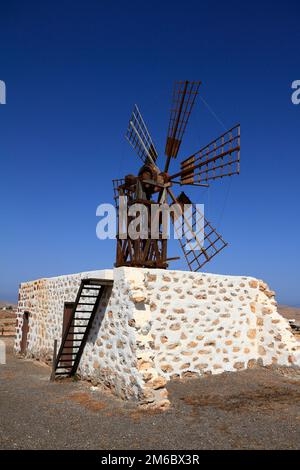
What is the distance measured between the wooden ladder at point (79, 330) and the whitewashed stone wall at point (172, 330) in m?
0.22

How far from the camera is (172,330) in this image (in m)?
9.17

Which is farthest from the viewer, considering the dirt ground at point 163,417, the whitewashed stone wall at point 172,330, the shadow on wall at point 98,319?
the shadow on wall at point 98,319

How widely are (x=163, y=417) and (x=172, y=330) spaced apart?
295 cm

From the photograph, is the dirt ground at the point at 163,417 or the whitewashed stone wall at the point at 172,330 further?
the whitewashed stone wall at the point at 172,330

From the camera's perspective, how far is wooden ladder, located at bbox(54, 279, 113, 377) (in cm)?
941

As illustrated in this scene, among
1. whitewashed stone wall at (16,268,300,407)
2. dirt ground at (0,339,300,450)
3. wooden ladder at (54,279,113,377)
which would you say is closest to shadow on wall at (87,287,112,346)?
whitewashed stone wall at (16,268,300,407)

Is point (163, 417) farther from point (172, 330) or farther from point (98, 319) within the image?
point (98, 319)

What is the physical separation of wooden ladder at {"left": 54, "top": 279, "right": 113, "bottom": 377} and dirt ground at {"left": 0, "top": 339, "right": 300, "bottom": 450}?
63 centimetres

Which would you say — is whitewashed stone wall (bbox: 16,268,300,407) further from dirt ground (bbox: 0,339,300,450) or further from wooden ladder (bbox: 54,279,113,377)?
dirt ground (bbox: 0,339,300,450)

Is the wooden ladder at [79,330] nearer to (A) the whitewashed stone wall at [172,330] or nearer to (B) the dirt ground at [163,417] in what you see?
(A) the whitewashed stone wall at [172,330]

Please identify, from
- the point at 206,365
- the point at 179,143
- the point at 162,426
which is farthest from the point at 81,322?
the point at 179,143

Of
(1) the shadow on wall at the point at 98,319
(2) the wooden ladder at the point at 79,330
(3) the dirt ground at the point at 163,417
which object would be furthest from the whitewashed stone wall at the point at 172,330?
(3) the dirt ground at the point at 163,417

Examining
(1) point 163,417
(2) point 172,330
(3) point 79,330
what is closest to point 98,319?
(3) point 79,330

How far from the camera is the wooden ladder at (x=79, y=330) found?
370 inches
